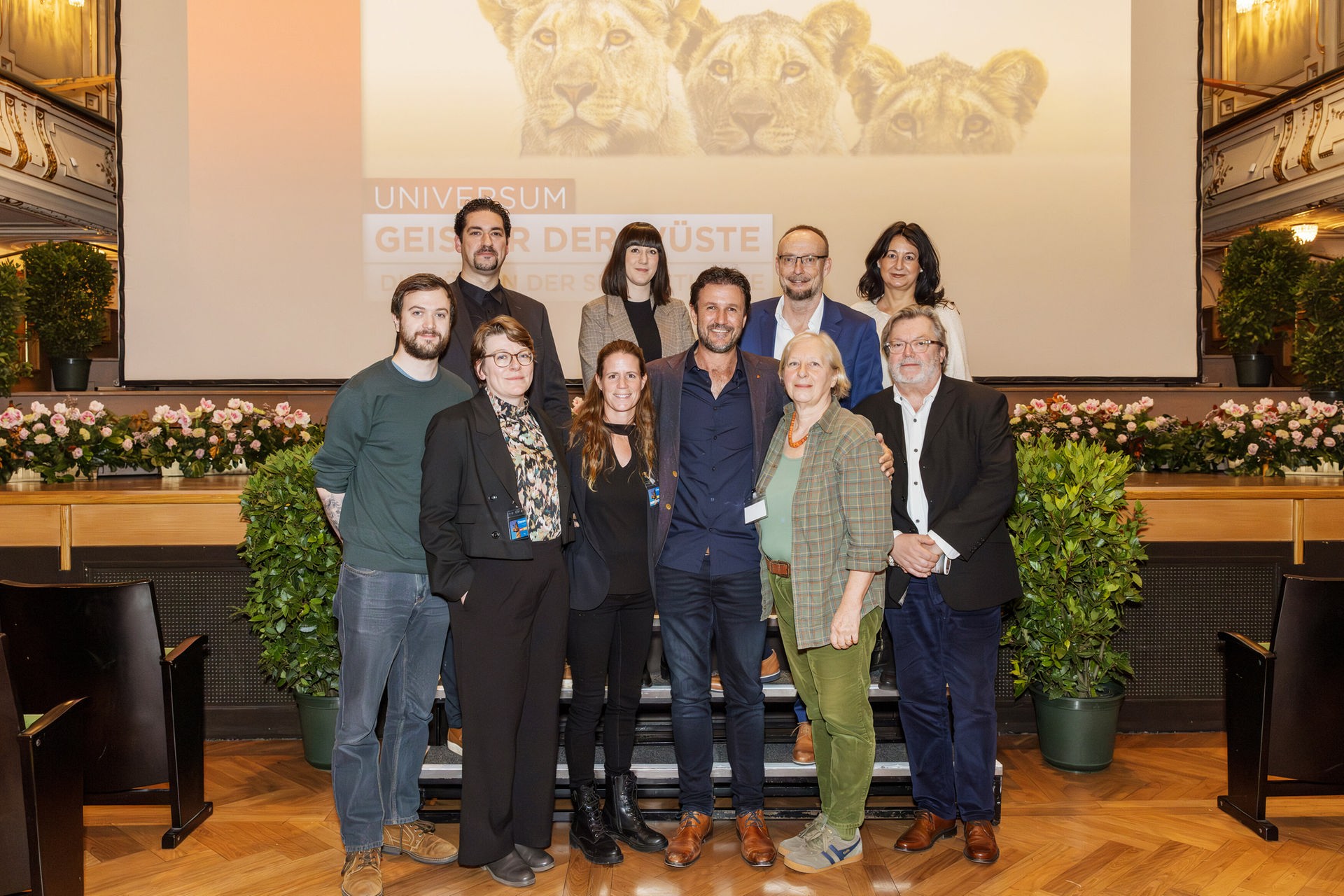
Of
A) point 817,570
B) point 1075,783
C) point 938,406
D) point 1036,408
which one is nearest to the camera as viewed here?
point 817,570

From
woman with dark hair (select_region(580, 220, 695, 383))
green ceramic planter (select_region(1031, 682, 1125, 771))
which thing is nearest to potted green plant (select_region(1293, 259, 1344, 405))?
green ceramic planter (select_region(1031, 682, 1125, 771))

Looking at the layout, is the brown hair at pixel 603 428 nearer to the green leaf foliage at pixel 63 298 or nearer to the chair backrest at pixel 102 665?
the chair backrest at pixel 102 665

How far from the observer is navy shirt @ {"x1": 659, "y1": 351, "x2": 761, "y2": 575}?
9.18 ft

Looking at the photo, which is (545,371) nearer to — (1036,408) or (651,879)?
(651,879)

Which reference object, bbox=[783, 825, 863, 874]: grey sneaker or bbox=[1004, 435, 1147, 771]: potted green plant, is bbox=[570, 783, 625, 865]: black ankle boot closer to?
bbox=[783, 825, 863, 874]: grey sneaker

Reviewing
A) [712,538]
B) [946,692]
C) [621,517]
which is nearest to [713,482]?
[712,538]

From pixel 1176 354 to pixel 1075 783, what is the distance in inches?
140

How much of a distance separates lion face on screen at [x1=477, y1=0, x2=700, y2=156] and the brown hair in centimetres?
353

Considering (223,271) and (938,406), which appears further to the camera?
(223,271)

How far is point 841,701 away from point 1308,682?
1.62 m

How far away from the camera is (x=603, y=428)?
2.78 meters

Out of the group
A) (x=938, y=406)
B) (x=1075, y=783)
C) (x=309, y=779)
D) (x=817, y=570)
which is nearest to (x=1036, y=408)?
(x=1075, y=783)

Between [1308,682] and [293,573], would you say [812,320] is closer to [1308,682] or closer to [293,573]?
[1308,682]

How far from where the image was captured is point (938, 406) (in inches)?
115
